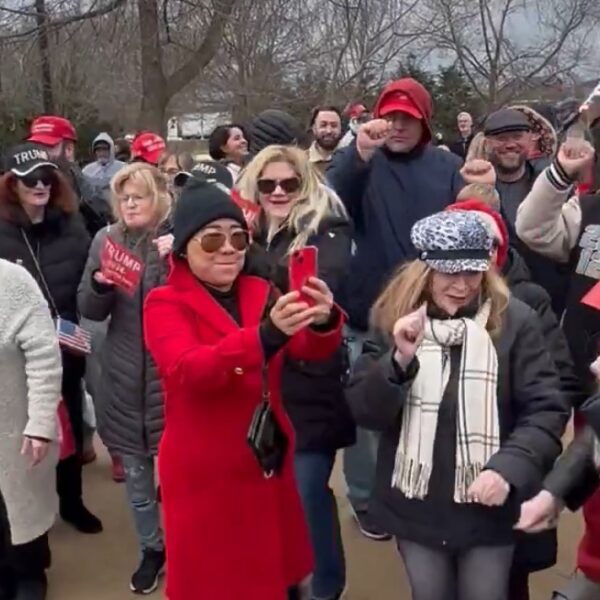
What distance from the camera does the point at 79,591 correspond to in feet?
13.6

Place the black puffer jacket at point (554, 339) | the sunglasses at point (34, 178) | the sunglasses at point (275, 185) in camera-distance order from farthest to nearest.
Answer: the sunglasses at point (34, 178)
the sunglasses at point (275, 185)
the black puffer jacket at point (554, 339)

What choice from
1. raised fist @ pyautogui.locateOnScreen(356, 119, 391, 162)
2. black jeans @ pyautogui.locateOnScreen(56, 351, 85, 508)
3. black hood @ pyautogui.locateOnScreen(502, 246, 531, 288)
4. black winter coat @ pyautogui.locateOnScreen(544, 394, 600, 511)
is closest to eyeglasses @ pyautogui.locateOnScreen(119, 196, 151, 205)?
raised fist @ pyautogui.locateOnScreen(356, 119, 391, 162)

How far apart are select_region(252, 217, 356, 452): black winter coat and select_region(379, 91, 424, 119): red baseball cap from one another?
814 millimetres

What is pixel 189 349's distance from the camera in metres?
2.68

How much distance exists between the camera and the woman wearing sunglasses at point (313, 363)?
11.2 feet

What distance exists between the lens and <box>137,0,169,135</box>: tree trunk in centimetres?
1264

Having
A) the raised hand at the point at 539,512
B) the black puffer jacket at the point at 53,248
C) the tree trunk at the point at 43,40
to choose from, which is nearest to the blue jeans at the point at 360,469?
the black puffer jacket at the point at 53,248

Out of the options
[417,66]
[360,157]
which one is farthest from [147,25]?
[417,66]

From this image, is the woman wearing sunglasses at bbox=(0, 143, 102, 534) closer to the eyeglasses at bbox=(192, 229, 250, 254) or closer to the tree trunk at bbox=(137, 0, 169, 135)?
the eyeglasses at bbox=(192, 229, 250, 254)

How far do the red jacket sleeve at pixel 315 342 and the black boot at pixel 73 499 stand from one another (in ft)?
7.41

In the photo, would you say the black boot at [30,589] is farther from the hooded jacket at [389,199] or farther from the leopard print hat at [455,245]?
the leopard print hat at [455,245]

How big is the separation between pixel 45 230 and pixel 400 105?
1746 mm

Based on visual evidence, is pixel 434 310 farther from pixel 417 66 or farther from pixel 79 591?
pixel 417 66

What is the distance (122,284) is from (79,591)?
4.63 ft
